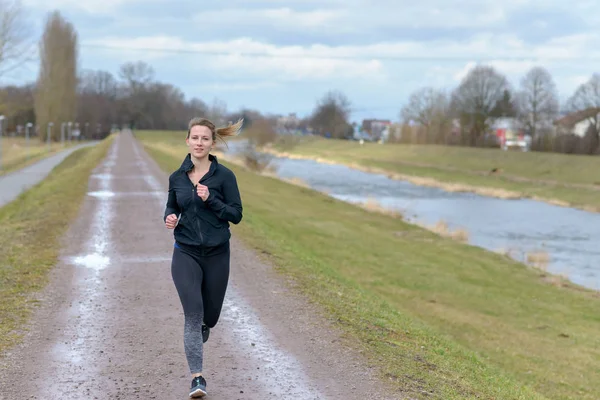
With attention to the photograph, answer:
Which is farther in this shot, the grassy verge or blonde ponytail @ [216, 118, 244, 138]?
the grassy verge

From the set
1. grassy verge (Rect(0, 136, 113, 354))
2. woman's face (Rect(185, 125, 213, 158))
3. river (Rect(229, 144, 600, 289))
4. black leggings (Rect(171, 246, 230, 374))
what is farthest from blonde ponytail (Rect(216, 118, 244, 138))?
river (Rect(229, 144, 600, 289))

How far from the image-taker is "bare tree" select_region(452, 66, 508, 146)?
90.2 meters

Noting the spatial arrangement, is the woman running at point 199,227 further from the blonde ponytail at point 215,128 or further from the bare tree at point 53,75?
the bare tree at point 53,75

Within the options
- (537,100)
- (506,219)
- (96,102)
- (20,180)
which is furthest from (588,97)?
(96,102)

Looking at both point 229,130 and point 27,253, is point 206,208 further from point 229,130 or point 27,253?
point 27,253

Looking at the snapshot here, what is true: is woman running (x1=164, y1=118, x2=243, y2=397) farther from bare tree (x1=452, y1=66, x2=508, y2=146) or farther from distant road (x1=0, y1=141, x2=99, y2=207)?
bare tree (x1=452, y1=66, x2=508, y2=146)

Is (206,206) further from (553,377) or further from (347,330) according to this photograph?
(553,377)

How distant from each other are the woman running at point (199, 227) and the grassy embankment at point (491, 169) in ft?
123

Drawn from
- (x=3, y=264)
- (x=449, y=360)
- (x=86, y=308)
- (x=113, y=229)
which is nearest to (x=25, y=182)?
(x=113, y=229)

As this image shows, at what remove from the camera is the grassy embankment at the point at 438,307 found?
695 centimetres

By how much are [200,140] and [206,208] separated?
1.63ft

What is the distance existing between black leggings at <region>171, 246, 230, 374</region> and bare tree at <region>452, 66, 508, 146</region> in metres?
87.4

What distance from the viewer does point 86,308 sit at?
8008mm

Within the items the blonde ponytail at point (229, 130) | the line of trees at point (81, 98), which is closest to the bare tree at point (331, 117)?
the line of trees at point (81, 98)
